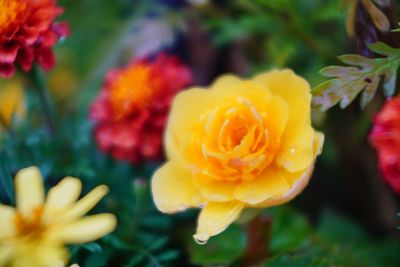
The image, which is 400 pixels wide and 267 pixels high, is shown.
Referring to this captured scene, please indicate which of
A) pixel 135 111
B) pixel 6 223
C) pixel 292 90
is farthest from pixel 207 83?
pixel 6 223

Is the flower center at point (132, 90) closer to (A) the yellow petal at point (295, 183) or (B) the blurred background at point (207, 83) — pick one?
(B) the blurred background at point (207, 83)

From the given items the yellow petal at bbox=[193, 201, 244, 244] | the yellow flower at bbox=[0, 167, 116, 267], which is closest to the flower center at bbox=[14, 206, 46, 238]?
the yellow flower at bbox=[0, 167, 116, 267]

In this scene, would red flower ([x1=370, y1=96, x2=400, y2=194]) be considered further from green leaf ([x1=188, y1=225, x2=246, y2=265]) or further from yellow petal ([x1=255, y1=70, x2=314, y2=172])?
green leaf ([x1=188, y1=225, x2=246, y2=265])

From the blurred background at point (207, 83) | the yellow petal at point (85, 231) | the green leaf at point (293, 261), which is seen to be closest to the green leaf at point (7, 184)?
the blurred background at point (207, 83)

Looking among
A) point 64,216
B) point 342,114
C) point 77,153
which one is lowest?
point 342,114

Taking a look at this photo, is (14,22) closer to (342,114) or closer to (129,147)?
(129,147)

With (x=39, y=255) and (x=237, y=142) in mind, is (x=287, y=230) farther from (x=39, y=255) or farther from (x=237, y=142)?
(x=39, y=255)

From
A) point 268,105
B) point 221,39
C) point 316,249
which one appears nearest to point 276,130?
point 268,105

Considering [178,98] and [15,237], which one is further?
[178,98]
